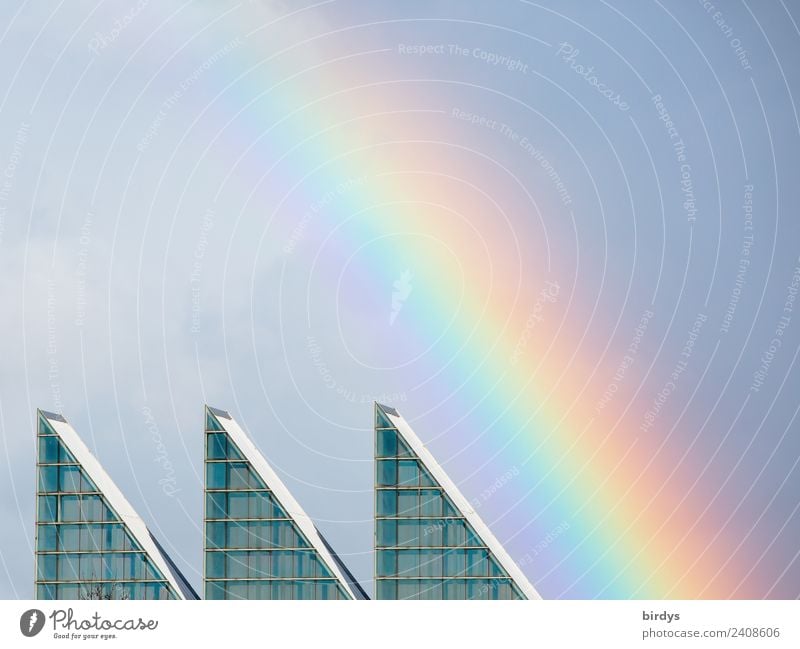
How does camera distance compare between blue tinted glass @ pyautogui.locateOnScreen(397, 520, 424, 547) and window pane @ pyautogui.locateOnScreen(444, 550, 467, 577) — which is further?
window pane @ pyautogui.locateOnScreen(444, 550, 467, 577)

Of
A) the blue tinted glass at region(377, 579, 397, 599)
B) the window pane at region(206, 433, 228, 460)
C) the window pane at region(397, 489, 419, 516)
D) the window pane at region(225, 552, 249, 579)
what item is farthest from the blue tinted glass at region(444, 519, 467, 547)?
the window pane at region(206, 433, 228, 460)

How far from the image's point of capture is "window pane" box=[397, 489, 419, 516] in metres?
99.4

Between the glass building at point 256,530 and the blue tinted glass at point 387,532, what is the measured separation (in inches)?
99.9

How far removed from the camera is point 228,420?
100 meters

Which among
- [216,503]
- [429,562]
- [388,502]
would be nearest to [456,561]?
[429,562]

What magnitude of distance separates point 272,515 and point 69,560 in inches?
390

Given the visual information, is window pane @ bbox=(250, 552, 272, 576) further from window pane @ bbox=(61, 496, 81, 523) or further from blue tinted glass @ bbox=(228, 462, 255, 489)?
window pane @ bbox=(61, 496, 81, 523)

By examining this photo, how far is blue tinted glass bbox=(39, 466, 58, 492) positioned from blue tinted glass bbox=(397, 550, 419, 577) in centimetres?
1636
